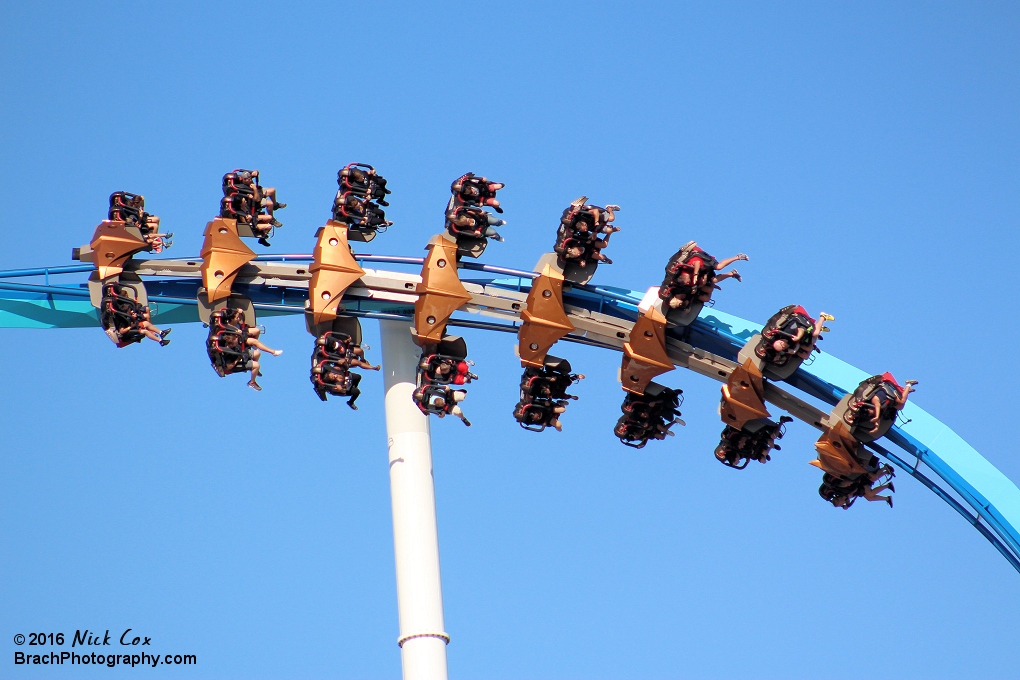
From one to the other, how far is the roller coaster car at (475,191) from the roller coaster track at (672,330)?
2.49 feet

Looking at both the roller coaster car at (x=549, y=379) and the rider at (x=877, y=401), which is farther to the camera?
the roller coaster car at (x=549, y=379)

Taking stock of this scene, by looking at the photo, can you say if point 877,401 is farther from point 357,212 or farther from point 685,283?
point 357,212

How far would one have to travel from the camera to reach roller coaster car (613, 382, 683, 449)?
20.5 metres

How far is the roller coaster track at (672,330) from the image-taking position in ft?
64.3

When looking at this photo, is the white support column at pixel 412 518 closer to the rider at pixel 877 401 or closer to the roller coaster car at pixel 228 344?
the roller coaster car at pixel 228 344

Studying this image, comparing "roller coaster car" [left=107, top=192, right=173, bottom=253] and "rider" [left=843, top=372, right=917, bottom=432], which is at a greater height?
"roller coaster car" [left=107, top=192, right=173, bottom=253]

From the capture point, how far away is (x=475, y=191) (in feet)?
68.2

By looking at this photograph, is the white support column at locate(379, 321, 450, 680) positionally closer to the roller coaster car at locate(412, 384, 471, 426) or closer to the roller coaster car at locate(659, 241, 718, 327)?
the roller coaster car at locate(412, 384, 471, 426)

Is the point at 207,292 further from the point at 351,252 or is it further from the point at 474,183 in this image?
the point at 474,183

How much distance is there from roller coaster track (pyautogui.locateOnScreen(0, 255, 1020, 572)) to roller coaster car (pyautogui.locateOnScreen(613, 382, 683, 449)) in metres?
0.41

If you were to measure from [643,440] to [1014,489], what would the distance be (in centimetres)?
422

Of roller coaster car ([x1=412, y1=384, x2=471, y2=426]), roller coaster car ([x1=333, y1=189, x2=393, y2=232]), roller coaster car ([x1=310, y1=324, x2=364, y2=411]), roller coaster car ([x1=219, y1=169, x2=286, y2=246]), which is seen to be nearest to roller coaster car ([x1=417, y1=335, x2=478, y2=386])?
roller coaster car ([x1=412, y1=384, x2=471, y2=426])

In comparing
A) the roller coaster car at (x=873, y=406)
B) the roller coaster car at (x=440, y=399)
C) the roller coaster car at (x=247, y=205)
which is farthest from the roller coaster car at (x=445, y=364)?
the roller coaster car at (x=873, y=406)

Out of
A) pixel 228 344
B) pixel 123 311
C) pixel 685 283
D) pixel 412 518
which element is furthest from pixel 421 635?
pixel 123 311
